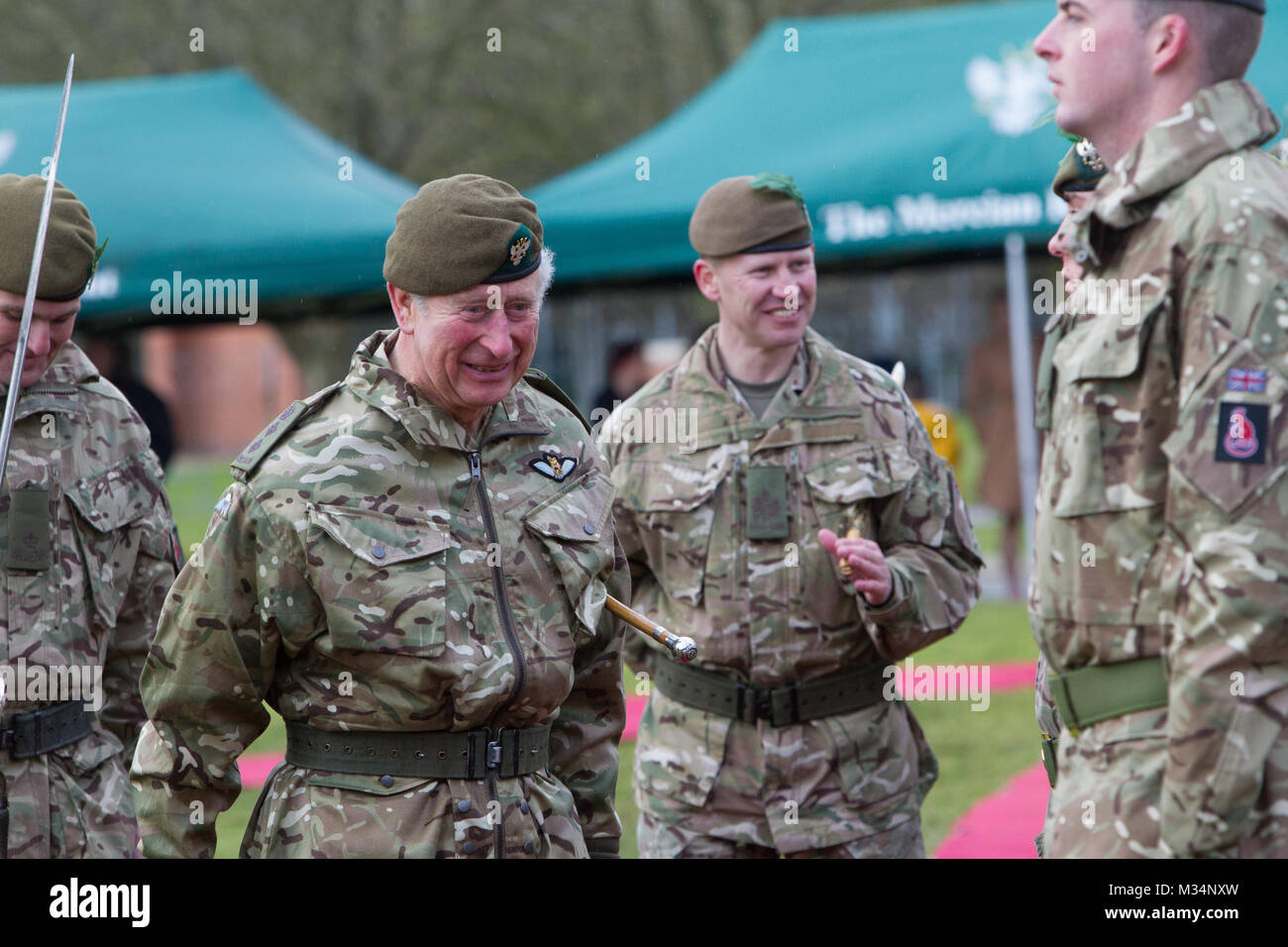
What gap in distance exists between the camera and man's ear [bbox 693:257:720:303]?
5.20m

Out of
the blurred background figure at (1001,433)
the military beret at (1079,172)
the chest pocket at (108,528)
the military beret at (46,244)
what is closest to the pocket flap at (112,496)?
the chest pocket at (108,528)

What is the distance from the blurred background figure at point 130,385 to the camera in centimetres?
957

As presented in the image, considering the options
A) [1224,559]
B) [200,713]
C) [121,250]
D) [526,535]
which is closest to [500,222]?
[526,535]

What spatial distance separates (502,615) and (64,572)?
1.51 metres

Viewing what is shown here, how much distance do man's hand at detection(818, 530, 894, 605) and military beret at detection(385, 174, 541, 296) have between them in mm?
1501

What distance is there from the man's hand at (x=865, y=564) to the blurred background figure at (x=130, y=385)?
217 inches

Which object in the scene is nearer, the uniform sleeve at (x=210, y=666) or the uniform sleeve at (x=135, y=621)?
the uniform sleeve at (x=210, y=666)

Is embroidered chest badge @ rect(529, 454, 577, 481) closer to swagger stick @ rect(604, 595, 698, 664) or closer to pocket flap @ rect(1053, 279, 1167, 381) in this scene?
swagger stick @ rect(604, 595, 698, 664)

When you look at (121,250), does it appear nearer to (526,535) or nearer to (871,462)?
(871,462)

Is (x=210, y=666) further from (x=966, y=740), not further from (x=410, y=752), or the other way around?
(x=966, y=740)

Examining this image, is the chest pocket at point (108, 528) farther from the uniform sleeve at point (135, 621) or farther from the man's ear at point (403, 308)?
the man's ear at point (403, 308)

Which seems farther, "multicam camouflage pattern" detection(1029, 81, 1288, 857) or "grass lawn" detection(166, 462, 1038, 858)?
"grass lawn" detection(166, 462, 1038, 858)

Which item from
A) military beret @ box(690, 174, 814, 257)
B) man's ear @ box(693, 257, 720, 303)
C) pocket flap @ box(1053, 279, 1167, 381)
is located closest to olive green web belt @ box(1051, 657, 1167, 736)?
pocket flap @ box(1053, 279, 1167, 381)

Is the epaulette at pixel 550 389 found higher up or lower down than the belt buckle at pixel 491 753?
higher up
